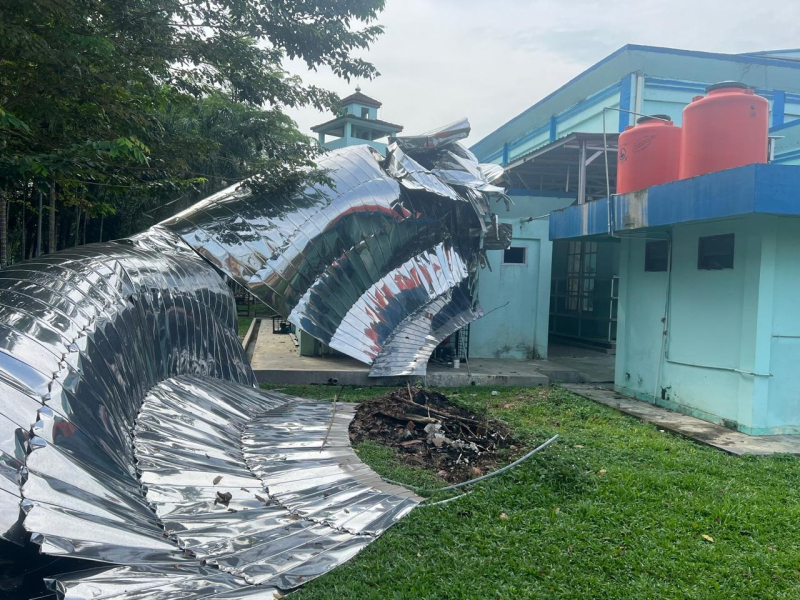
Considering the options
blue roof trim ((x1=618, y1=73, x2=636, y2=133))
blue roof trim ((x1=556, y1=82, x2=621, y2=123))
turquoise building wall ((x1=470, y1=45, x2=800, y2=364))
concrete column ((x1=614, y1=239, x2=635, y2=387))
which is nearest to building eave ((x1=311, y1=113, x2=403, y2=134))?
blue roof trim ((x1=556, y1=82, x2=621, y2=123))

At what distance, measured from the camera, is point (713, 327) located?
716 cm

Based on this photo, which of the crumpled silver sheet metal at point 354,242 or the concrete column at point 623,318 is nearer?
the crumpled silver sheet metal at point 354,242

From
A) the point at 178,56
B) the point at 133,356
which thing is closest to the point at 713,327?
the point at 133,356

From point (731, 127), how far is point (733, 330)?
7.64ft

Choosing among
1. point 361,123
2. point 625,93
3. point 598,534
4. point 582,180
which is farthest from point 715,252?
point 361,123

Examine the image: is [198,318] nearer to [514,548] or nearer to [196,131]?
[514,548]

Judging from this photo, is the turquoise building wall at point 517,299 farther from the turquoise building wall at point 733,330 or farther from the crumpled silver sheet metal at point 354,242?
→ the turquoise building wall at point 733,330

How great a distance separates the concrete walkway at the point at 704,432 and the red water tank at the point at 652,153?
2897 mm

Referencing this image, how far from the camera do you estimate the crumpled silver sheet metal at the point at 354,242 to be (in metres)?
7.64

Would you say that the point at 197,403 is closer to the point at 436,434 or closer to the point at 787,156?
the point at 436,434

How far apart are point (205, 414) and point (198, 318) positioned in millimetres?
1438

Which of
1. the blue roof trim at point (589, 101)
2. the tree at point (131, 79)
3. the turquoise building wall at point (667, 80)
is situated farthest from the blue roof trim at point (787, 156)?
the tree at point (131, 79)

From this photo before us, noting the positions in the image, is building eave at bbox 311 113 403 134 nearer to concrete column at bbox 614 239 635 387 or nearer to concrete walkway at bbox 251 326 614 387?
concrete walkway at bbox 251 326 614 387

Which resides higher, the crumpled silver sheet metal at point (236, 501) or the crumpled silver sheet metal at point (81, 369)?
the crumpled silver sheet metal at point (81, 369)
